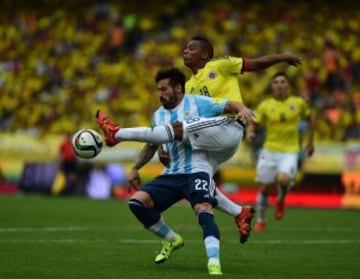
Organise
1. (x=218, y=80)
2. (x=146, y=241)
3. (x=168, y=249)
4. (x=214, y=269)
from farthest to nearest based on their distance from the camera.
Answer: (x=146, y=241)
(x=218, y=80)
(x=168, y=249)
(x=214, y=269)

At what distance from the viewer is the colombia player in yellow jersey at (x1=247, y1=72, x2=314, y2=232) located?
17.0 meters

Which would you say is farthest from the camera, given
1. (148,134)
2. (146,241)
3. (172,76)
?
(146,241)

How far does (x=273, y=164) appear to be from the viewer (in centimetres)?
1711

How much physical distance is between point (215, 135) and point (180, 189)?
657 millimetres

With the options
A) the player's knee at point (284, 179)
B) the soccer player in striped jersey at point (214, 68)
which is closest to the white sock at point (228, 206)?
the soccer player in striped jersey at point (214, 68)

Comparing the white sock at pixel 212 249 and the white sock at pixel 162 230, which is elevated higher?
the white sock at pixel 162 230

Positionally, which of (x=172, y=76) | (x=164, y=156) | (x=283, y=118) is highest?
(x=283, y=118)

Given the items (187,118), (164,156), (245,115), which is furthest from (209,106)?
(164,156)

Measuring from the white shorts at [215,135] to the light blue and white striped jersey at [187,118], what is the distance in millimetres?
96

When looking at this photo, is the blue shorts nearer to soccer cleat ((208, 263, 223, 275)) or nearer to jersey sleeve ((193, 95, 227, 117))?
jersey sleeve ((193, 95, 227, 117))

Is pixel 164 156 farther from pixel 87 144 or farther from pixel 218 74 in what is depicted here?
pixel 218 74

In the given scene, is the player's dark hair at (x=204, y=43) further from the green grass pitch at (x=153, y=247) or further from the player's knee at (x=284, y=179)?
the player's knee at (x=284, y=179)

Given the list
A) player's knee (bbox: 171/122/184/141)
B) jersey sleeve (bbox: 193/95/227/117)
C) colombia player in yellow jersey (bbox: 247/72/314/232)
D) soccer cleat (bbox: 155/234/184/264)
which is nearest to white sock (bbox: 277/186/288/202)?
colombia player in yellow jersey (bbox: 247/72/314/232)

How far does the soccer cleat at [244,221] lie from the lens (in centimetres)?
1051
